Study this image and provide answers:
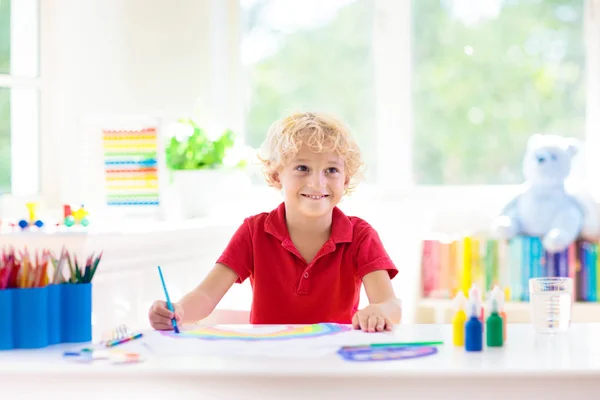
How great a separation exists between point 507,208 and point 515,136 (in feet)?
1.30

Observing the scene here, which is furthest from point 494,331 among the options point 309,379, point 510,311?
point 510,311

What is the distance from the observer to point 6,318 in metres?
1.32

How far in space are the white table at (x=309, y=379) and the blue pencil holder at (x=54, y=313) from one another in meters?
0.15

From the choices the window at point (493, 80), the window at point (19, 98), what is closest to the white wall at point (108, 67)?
the window at point (19, 98)

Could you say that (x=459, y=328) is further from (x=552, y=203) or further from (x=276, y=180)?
(x=552, y=203)

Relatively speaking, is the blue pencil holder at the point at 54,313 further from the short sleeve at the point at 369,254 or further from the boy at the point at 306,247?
the short sleeve at the point at 369,254

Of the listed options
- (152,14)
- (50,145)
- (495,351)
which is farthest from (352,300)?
(152,14)

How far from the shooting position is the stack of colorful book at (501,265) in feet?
10.4

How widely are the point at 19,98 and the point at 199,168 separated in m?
0.68

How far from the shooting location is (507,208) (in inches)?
130

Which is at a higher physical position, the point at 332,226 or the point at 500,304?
the point at 332,226

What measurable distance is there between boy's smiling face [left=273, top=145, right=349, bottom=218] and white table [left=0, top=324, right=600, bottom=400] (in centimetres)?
70

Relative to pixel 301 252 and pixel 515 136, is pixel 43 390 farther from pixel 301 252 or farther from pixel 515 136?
pixel 515 136

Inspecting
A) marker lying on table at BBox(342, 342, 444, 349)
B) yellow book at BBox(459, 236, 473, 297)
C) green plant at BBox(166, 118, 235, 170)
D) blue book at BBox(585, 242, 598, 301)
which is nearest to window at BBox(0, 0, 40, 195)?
green plant at BBox(166, 118, 235, 170)
